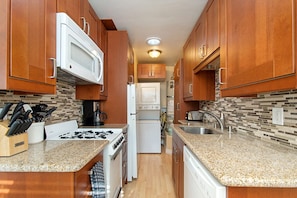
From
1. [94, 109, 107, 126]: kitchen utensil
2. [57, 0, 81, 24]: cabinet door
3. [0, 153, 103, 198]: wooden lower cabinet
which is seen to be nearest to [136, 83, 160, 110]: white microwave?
[94, 109, 107, 126]: kitchen utensil

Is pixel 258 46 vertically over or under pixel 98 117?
over

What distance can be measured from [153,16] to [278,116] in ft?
5.84

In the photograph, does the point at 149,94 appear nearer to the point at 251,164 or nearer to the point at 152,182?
the point at 152,182

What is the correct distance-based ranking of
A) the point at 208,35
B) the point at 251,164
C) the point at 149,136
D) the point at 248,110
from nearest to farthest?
the point at 251,164
the point at 248,110
the point at 208,35
the point at 149,136

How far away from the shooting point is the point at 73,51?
1433mm

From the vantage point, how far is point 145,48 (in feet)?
Answer: 12.0

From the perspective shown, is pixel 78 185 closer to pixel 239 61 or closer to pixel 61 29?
pixel 61 29

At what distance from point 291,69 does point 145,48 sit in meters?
3.10

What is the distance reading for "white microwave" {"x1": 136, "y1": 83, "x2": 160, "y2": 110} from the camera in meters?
4.53

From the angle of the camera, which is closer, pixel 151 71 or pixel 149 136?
pixel 149 136

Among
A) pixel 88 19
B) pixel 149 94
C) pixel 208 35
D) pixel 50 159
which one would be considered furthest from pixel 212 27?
pixel 149 94

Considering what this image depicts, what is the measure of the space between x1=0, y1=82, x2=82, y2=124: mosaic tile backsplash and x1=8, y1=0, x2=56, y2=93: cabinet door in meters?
0.31

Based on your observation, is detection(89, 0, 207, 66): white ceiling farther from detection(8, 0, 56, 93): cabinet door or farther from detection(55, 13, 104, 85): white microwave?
detection(8, 0, 56, 93): cabinet door

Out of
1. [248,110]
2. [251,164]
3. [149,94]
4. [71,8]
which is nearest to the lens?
[251,164]
